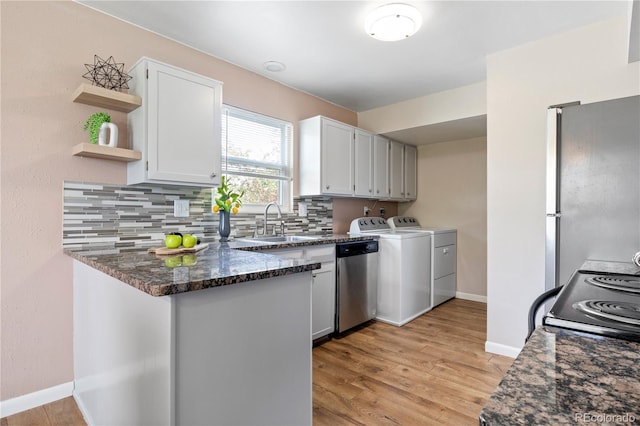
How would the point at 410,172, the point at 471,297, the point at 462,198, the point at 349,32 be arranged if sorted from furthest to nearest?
the point at 410,172, the point at 462,198, the point at 471,297, the point at 349,32

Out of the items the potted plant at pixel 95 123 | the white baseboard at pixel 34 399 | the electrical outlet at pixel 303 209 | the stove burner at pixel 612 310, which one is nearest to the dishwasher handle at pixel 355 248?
the electrical outlet at pixel 303 209

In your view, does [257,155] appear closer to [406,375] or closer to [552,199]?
[406,375]

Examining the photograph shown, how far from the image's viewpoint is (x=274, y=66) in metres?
3.00

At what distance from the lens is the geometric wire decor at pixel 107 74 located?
7.11ft

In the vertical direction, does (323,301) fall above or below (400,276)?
below

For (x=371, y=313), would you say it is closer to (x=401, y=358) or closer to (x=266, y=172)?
(x=401, y=358)

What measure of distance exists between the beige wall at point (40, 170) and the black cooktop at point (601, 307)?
246 centimetres

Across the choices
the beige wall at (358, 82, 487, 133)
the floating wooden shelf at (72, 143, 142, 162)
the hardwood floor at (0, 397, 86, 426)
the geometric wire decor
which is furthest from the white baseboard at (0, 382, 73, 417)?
the beige wall at (358, 82, 487, 133)

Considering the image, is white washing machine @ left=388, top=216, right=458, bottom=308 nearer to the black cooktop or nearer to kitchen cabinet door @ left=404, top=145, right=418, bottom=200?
kitchen cabinet door @ left=404, top=145, right=418, bottom=200

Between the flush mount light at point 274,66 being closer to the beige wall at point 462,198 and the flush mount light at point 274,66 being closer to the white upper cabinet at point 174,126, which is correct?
the white upper cabinet at point 174,126

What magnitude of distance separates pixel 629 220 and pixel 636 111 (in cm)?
57

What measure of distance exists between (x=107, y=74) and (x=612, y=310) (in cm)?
274

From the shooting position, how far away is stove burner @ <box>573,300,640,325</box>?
2.28 ft

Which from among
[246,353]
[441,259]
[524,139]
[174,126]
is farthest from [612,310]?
[441,259]
